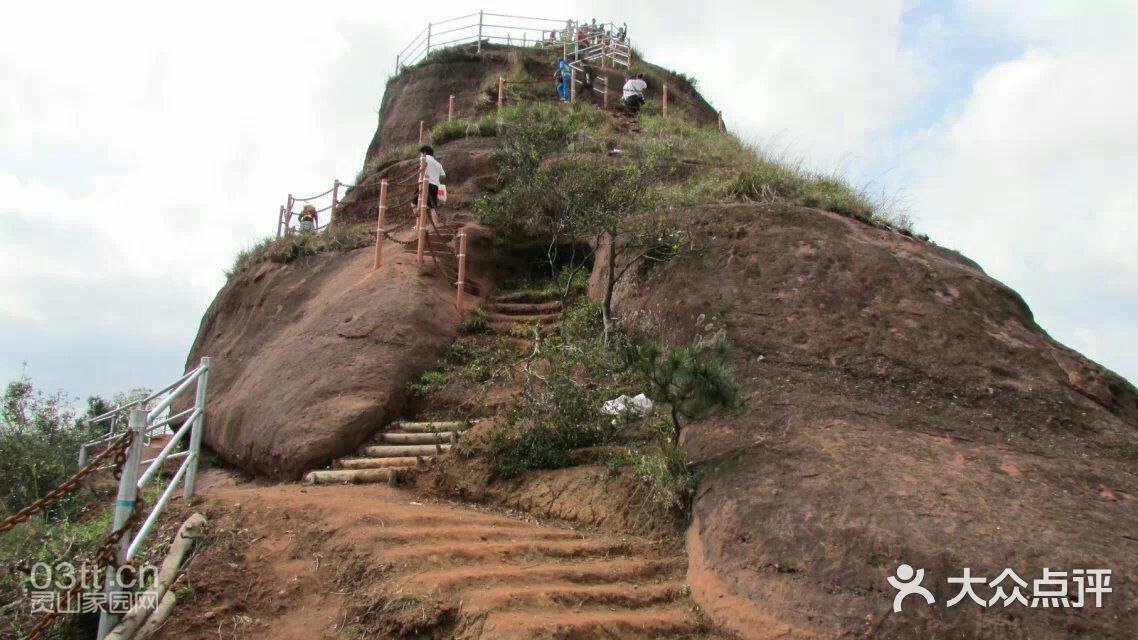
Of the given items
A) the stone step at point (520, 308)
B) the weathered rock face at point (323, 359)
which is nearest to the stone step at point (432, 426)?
the weathered rock face at point (323, 359)

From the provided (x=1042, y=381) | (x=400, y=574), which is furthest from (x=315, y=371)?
(x=1042, y=381)

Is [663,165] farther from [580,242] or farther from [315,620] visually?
[315,620]

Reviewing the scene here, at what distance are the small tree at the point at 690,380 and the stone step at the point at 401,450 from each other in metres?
2.80

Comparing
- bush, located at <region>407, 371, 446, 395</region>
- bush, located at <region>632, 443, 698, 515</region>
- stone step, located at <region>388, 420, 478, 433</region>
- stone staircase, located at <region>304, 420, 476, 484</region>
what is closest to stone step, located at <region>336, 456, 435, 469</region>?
stone staircase, located at <region>304, 420, 476, 484</region>

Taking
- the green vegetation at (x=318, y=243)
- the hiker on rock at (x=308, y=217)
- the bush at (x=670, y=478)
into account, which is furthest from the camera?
the hiker on rock at (x=308, y=217)

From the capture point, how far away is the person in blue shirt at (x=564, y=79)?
19891mm

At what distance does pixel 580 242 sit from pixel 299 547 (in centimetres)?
827

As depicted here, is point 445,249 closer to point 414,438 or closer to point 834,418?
point 414,438

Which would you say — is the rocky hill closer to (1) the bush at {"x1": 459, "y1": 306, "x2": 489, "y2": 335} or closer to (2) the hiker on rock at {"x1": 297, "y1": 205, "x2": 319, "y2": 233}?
(1) the bush at {"x1": 459, "y1": 306, "x2": 489, "y2": 335}

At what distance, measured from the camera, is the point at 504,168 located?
14172mm

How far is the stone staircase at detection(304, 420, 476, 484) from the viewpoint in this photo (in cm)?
804

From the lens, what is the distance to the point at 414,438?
29.3ft

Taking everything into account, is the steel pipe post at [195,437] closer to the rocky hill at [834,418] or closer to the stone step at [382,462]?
the stone step at [382,462]

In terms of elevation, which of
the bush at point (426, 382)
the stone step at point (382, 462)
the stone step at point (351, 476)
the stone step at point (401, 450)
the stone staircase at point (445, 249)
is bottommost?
the stone step at point (351, 476)
